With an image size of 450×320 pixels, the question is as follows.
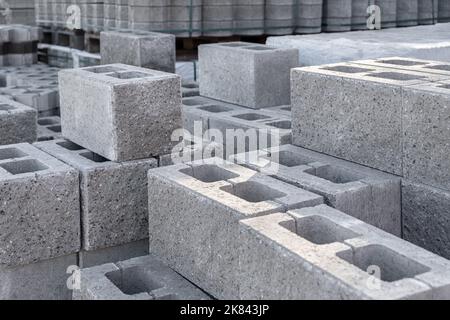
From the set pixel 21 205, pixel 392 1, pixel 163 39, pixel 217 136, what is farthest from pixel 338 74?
pixel 392 1

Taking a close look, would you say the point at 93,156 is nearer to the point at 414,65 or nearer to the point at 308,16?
the point at 414,65

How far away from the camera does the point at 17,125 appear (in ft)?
19.5

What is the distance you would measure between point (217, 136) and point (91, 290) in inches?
107

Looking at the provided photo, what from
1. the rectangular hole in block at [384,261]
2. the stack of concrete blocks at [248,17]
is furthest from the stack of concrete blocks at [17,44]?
the rectangular hole in block at [384,261]

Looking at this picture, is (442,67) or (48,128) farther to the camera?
(48,128)

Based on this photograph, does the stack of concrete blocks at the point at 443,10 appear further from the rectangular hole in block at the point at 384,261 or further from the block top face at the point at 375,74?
the rectangular hole in block at the point at 384,261

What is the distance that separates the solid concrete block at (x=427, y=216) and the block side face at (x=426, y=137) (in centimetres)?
7

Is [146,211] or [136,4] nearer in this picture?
[146,211]

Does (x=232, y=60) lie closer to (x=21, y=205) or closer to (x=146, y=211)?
(x=146, y=211)

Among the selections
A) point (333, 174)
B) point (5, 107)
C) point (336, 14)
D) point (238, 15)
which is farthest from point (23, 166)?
point (336, 14)

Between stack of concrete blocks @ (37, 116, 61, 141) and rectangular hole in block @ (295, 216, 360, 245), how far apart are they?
3.84 meters

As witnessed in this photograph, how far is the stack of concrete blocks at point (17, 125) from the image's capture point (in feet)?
19.2

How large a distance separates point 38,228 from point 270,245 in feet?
6.10

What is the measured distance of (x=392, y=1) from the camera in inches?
462
